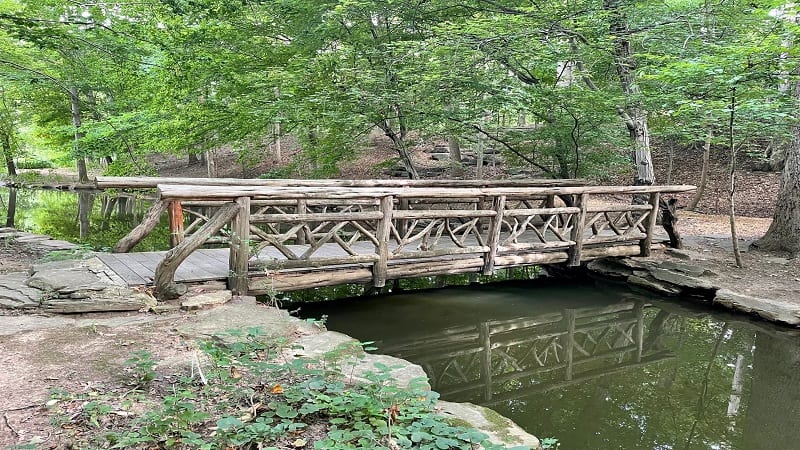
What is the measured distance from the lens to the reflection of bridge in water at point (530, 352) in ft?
16.9

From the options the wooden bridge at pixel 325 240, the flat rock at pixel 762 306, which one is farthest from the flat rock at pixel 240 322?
the flat rock at pixel 762 306

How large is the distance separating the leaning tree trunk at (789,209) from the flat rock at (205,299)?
367 inches

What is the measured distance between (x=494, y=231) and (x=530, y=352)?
6.61 ft

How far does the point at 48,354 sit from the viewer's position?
338cm

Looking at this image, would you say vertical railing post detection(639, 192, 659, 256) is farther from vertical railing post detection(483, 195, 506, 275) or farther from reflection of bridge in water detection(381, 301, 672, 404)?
vertical railing post detection(483, 195, 506, 275)

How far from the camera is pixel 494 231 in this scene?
24.4 ft

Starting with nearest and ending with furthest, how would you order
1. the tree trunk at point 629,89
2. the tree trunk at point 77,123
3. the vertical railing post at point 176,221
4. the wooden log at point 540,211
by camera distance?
the vertical railing post at point 176,221
the wooden log at point 540,211
the tree trunk at point 629,89
the tree trunk at point 77,123

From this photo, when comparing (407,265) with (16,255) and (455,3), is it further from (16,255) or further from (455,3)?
(455,3)

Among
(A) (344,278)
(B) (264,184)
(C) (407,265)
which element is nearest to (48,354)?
(A) (344,278)

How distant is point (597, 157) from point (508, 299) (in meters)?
4.78

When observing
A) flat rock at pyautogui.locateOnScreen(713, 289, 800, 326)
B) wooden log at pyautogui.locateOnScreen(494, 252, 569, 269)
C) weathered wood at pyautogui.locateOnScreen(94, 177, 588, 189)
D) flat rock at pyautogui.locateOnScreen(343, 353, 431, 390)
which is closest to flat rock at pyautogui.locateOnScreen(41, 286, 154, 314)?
weathered wood at pyautogui.locateOnScreen(94, 177, 588, 189)

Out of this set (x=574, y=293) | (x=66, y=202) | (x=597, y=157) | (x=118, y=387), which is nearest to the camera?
(x=118, y=387)

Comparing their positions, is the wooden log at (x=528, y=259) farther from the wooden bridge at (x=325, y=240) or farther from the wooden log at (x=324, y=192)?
the wooden log at (x=324, y=192)

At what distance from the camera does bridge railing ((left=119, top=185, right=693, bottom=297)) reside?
5.38 meters
